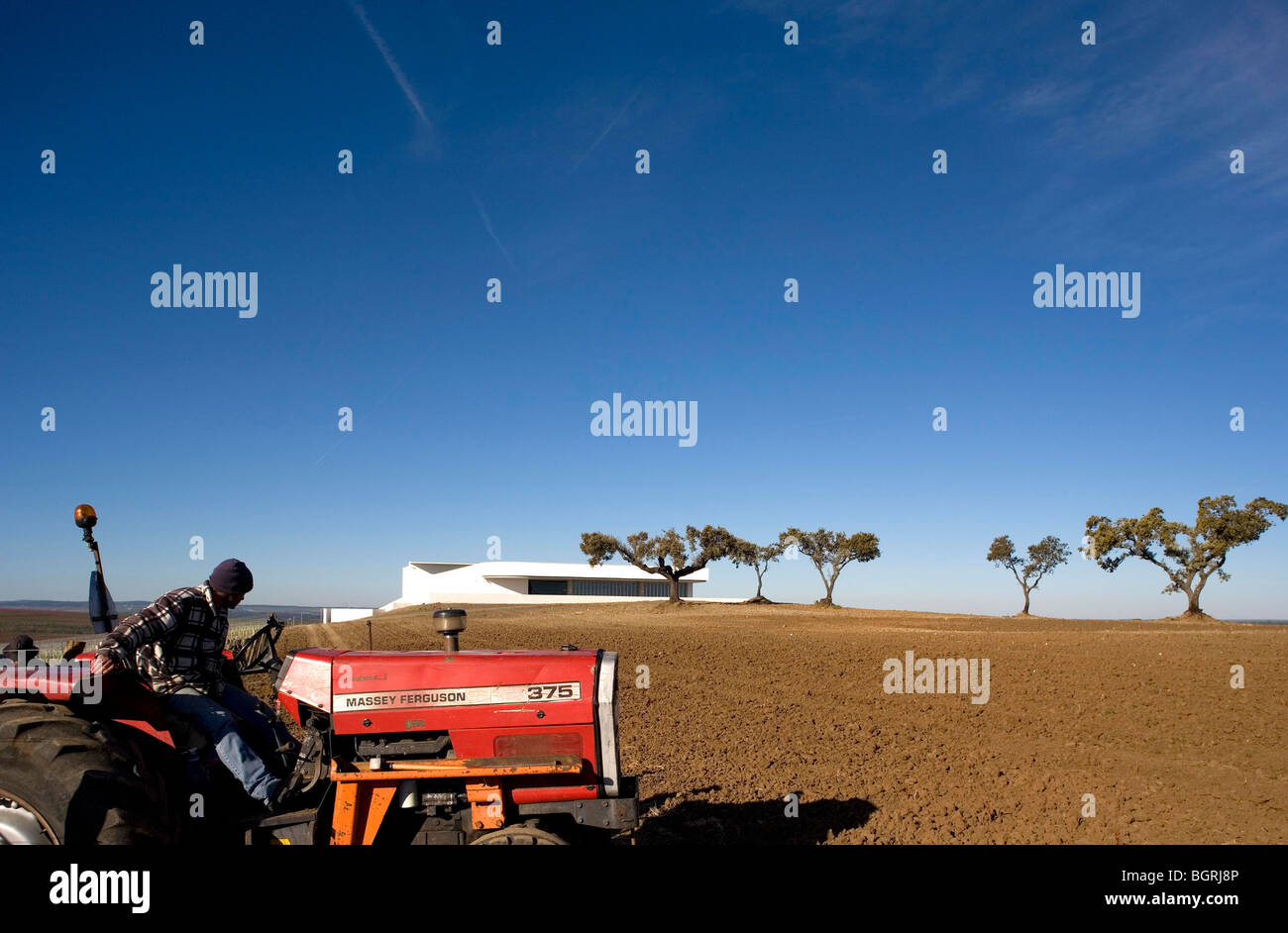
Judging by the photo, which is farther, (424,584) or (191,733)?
(424,584)

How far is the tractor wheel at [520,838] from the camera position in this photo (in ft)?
14.7

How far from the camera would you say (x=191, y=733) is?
4.81 metres

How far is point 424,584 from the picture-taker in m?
92.5

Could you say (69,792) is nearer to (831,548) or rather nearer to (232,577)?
(232,577)

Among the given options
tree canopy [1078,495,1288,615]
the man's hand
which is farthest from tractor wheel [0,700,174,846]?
tree canopy [1078,495,1288,615]

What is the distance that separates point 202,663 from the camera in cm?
518

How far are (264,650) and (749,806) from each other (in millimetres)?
4781

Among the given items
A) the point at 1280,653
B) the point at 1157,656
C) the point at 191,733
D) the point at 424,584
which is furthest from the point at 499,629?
the point at 424,584

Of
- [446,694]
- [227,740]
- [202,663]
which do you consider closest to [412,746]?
[446,694]

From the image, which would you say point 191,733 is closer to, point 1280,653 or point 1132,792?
point 1132,792
